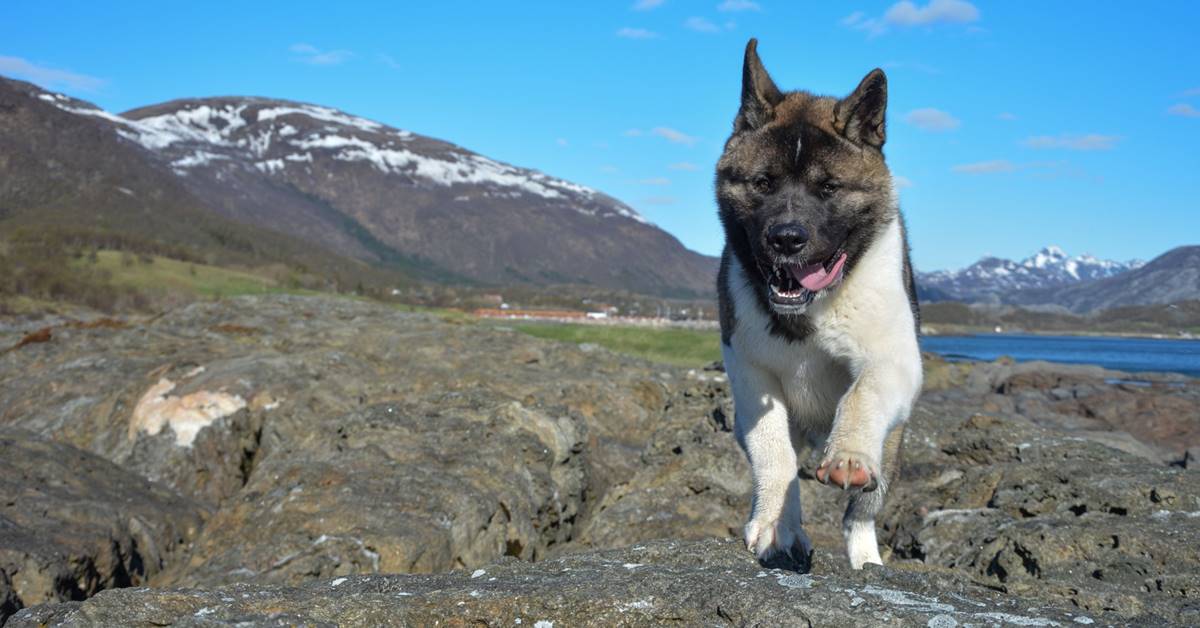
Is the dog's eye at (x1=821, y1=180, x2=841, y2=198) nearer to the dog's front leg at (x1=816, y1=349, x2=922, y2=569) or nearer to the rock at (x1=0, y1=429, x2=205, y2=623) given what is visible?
the dog's front leg at (x1=816, y1=349, x2=922, y2=569)

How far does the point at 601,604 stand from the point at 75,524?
7031 mm

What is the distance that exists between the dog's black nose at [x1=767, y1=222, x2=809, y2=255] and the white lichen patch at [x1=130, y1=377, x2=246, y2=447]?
379 inches

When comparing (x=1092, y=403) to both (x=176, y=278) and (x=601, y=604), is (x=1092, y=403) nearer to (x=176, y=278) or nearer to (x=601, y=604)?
(x=601, y=604)

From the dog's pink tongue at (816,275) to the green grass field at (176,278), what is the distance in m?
93.6

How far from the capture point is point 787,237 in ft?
21.3

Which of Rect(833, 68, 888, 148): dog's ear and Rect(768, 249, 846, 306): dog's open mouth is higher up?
Rect(833, 68, 888, 148): dog's ear

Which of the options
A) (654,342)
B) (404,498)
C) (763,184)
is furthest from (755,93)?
(654,342)

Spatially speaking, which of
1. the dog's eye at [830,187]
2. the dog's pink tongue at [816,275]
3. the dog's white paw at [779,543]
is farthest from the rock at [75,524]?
the dog's eye at [830,187]

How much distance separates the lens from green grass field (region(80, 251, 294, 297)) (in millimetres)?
99438

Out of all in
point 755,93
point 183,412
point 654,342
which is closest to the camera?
point 755,93

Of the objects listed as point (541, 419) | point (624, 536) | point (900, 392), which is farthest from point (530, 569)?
point (541, 419)

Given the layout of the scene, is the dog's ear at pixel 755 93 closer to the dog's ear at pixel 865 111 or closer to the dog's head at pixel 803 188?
the dog's head at pixel 803 188

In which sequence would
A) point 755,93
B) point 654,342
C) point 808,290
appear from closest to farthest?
point 808,290, point 755,93, point 654,342

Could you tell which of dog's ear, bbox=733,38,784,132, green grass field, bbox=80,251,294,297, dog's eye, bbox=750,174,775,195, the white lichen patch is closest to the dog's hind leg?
dog's eye, bbox=750,174,775,195
